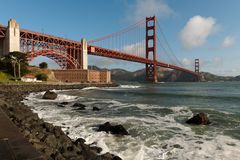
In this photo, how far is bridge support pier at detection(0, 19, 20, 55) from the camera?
52062mm

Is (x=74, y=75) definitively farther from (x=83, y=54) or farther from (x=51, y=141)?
(x=51, y=141)

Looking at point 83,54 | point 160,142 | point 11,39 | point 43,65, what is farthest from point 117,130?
point 43,65

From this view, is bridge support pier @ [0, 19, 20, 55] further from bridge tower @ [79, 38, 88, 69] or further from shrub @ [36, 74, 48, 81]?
bridge tower @ [79, 38, 88, 69]

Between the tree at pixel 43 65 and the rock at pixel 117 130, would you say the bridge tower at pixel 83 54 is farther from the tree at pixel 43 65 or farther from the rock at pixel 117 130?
the rock at pixel 117 130

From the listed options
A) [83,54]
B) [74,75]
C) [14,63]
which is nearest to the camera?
[14,63]

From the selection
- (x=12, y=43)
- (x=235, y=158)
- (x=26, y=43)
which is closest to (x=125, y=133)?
(x=235, y=158)

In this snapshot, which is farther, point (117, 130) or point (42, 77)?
point (42, 77)

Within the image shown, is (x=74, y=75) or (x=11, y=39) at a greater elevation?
(x=11, y=39)

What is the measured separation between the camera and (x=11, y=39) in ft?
172

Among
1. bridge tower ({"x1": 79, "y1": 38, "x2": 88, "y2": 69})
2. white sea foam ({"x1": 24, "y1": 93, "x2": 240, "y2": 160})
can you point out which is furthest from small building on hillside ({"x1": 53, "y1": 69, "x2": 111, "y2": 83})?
white sea foam ({"x1": 24, "y1": 93, "x2": 240, "y2": 160})

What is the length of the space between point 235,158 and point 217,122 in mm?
5582

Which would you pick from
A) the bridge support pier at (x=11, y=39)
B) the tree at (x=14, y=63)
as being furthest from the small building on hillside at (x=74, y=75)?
the bridge support pier at (x=11, y=39)

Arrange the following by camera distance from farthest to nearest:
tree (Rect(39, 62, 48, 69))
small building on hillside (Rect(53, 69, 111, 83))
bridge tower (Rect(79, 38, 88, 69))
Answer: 1. bridge tower (Rect(79, 38, 88, 69))
2. small building on hillside (Rect(53, 69, 111, 83))
3. tree (Rect(39, 62, 48, 69))

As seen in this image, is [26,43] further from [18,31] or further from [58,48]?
[58,48]
